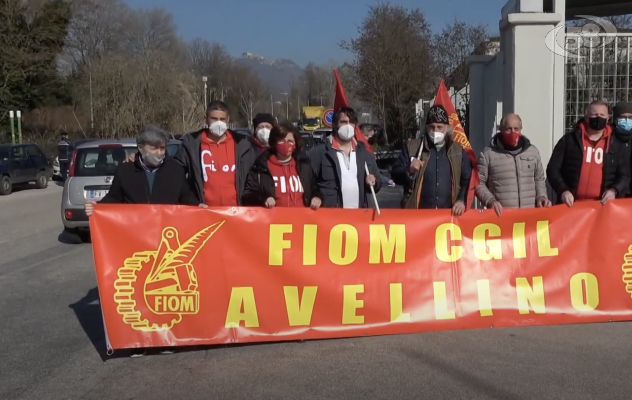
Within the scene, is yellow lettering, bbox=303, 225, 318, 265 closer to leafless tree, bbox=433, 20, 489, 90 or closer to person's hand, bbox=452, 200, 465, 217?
person's hand, bbox=452, 200, 465, 217

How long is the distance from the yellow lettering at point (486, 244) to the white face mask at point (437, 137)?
89 cm

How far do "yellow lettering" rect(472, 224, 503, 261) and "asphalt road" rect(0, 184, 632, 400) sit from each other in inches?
26.5

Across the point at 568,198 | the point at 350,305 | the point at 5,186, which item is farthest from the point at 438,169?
the point at 5,186

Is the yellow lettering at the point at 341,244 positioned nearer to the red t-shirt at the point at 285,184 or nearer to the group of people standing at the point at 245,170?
the group of people standing at the point at 245,170

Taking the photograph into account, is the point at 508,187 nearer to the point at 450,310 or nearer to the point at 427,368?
the point at 450,310

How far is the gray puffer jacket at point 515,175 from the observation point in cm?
715

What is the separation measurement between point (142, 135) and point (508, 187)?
348cm

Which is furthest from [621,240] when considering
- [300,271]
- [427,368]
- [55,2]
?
[55,2]

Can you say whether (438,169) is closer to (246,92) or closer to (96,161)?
(96,161)

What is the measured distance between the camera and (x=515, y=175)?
23.5 feet

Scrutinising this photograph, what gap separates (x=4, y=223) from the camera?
640 inches

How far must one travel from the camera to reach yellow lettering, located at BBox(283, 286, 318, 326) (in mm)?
6316

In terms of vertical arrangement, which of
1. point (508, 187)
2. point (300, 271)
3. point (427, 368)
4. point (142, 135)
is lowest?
point (427, 368)
